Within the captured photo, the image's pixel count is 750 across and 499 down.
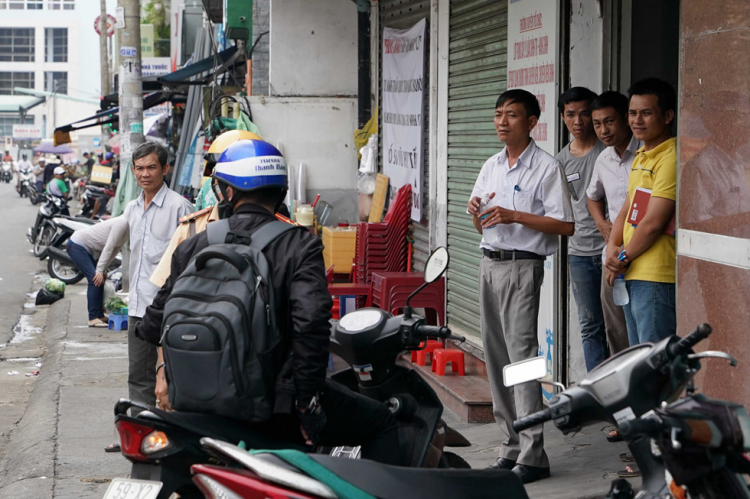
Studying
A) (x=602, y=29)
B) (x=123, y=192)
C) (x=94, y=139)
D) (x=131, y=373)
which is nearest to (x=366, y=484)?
(x=131, y=373)

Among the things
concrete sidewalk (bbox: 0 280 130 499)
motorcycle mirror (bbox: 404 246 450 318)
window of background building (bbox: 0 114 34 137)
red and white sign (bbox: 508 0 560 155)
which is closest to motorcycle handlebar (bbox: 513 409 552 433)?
motorcycle mirror (bbox: 404 246 450 318)

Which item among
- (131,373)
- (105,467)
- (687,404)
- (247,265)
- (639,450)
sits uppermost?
(247,265)

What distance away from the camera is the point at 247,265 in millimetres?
3211

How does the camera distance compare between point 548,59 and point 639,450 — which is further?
point 548,59

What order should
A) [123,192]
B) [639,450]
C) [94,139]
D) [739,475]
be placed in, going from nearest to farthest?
[739,475] < [639,450] < [123,192] < [94,139]

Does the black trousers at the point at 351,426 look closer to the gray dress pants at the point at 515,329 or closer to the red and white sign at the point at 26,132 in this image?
the gray dress pants at the point at 515,329

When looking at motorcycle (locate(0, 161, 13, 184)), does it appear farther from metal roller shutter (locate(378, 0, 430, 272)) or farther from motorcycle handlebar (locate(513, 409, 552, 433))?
motorcycle handlebar (locate(513, 409, 552, 433))

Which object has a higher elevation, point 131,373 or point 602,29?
point 602,29

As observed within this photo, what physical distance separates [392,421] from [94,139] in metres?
62.5

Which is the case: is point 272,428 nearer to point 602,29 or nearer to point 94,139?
point 602,29

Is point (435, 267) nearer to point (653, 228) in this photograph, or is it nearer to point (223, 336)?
point (223, 336)

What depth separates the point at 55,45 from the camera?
3883 inches

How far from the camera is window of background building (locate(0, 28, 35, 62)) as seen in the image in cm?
9800

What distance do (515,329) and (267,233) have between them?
1.99 meters
